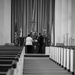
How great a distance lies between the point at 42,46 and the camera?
1686cm

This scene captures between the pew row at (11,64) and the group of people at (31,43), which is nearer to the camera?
the pew row at (11,64)

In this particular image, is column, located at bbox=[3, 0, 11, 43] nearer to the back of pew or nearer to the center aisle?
the center aisle

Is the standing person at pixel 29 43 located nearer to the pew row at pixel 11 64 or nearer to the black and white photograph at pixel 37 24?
the black and white photograph at pixel 37 24

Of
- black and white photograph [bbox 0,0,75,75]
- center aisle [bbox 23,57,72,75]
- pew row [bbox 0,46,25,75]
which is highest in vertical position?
black and white photograph [bbox 0,0,75,75]

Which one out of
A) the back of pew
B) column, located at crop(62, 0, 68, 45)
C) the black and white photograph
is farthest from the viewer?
column, located at crop(62, 0, 68, 45)

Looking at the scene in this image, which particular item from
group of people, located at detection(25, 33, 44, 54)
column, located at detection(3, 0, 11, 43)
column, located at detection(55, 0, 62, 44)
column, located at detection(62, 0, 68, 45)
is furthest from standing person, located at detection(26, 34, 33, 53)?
column, located at detection(62, 0, 68, 45)

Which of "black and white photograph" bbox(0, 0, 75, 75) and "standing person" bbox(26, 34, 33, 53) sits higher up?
"black and white photograph" bbox(0, 0, 75, 75)

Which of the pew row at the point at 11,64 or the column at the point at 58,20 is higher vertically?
the column at the point at 58,20

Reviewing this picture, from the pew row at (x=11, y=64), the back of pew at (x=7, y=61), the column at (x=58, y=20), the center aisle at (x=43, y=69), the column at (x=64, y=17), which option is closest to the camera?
the pew row at (x=11, y=64)

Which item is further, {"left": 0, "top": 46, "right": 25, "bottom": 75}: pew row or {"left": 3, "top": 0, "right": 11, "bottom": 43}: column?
{"left": 3, "top": 0, "right": 11, "bottom": 43}: column

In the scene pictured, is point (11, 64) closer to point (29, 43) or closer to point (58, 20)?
point (29, 43)

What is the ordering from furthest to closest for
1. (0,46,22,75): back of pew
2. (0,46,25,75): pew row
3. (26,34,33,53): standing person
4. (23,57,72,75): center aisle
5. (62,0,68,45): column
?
1. (62,0,68,45): column
2. (26,34,33,53): standing person
3. (23,57,72,75): center aisle
4. (0,46,22,75): back of pew
5. (0,46,25,75): pew row

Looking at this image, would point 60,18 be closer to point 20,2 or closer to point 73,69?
point 20,2

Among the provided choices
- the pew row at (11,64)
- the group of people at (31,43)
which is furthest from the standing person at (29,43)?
the pew row at (11,64)
